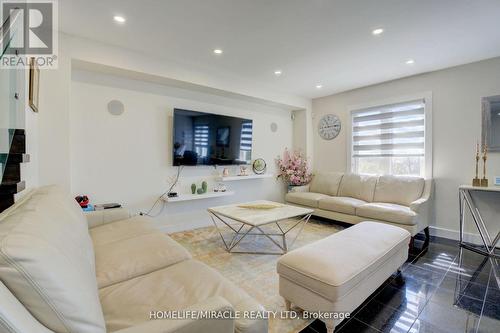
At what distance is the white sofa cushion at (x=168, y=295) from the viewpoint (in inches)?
41.3

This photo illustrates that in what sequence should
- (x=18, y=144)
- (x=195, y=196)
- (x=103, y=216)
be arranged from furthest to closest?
(x=195, y=196) < (x=103, y=216) < (x=18, y=144)

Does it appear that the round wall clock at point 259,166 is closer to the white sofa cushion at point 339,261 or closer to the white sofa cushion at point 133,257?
the white sofa cushion at point 339,261

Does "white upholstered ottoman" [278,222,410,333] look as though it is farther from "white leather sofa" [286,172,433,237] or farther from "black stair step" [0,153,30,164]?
"black stair step" [0,153,30,164]

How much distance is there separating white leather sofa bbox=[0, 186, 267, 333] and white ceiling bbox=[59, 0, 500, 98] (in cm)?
182

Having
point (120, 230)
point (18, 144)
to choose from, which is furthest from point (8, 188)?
point (120, 230)

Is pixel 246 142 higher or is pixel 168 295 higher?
pixel 246 142

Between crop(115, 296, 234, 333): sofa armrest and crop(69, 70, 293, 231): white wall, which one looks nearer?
crop(115, 296, 234, 333): sofa armrest

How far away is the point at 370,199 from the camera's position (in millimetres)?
3949

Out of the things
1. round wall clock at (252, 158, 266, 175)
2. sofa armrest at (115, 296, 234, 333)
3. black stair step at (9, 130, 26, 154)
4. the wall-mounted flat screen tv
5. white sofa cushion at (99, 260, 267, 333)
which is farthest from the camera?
round wall clock at (252, 158, 266, 175)

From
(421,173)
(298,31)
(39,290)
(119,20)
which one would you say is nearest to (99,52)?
(119,20)

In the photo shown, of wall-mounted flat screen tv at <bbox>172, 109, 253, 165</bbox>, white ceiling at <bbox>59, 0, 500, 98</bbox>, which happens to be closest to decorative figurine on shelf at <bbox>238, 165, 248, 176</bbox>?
wall-mounted flat screen tv at <bbox>172, 109, 253, 165</bbox>

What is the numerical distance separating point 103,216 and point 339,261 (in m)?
2.16

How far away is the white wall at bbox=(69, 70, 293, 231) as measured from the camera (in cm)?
299

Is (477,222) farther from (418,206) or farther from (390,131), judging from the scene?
(390,131)
